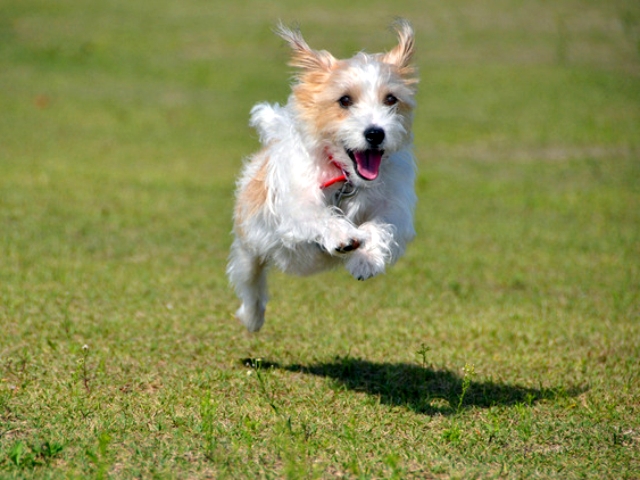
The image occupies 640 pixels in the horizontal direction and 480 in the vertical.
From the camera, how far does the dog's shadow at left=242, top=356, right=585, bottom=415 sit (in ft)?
19.1

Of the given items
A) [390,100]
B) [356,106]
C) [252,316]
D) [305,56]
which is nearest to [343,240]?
[356,106]

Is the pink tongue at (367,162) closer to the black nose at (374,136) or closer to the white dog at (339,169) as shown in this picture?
the white dog at (339,169)

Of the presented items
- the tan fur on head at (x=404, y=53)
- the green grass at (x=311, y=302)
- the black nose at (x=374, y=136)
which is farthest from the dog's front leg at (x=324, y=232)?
the tan fur on head at (x=404, y=53)

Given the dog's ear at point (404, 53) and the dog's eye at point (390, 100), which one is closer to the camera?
the dog's eye at point (390, 100)

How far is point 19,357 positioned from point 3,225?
4185mm

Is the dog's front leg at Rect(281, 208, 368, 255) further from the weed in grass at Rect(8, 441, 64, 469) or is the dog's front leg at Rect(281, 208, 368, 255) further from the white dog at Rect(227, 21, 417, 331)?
the weed in grass at Rect(8, 441, 64, 469)

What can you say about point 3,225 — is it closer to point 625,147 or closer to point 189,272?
point 189,272

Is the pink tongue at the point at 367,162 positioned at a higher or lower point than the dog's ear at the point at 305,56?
lower

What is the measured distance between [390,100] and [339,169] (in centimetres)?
51

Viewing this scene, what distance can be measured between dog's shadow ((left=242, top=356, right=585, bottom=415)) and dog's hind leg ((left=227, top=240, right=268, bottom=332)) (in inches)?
12.8

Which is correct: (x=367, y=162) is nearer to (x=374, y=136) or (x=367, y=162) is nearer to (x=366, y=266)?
(x=374, y=136)

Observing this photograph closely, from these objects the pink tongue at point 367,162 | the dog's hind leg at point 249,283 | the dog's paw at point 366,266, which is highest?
the pink tongue at point 367,162

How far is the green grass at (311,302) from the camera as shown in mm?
4898

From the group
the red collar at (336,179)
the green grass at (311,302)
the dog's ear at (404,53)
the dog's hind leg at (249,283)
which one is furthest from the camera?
the dog's hind leg at (249,283)
